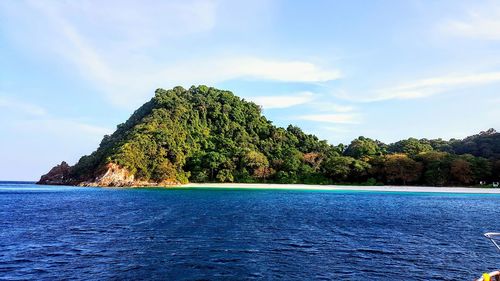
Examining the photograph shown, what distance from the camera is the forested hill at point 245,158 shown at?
13188cm

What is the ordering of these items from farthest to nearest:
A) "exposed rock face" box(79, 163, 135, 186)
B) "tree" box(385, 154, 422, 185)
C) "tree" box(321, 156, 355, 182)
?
"tree" box(321, 156, 355, 182)
"exposed rock face" box(79, 163, 135, 186)
"tree" box(385, 154, 422, 185)

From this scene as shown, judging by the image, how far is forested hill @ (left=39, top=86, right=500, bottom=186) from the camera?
132 meters

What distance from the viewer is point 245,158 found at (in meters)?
157

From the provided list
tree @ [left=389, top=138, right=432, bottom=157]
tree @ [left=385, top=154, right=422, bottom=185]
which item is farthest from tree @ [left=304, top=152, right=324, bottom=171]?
tree @ [left=389, top=138, right=432, bottom=157]

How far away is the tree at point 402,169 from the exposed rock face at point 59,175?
146 metres

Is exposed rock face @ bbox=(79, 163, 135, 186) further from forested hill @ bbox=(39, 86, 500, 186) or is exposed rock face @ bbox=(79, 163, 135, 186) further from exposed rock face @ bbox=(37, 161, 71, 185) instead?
exposed rock face @ bbox=(37, 161, 71, 185)

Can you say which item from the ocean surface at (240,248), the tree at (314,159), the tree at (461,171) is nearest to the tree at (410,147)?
the tree at (461,171)

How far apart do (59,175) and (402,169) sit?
16025 centimetres

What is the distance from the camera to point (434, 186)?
128m

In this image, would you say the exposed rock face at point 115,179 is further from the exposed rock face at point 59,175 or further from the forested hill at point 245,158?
the exposed rock face at point 59,175

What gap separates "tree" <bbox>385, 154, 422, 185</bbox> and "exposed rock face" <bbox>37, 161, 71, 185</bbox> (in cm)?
14567

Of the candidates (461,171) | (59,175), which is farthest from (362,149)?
(59,175)

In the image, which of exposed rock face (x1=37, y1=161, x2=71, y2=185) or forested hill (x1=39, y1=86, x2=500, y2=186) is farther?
exposed rock face (x1=37, y1=161, x2=71, y2=185)

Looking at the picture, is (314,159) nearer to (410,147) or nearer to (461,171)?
(410,147)
